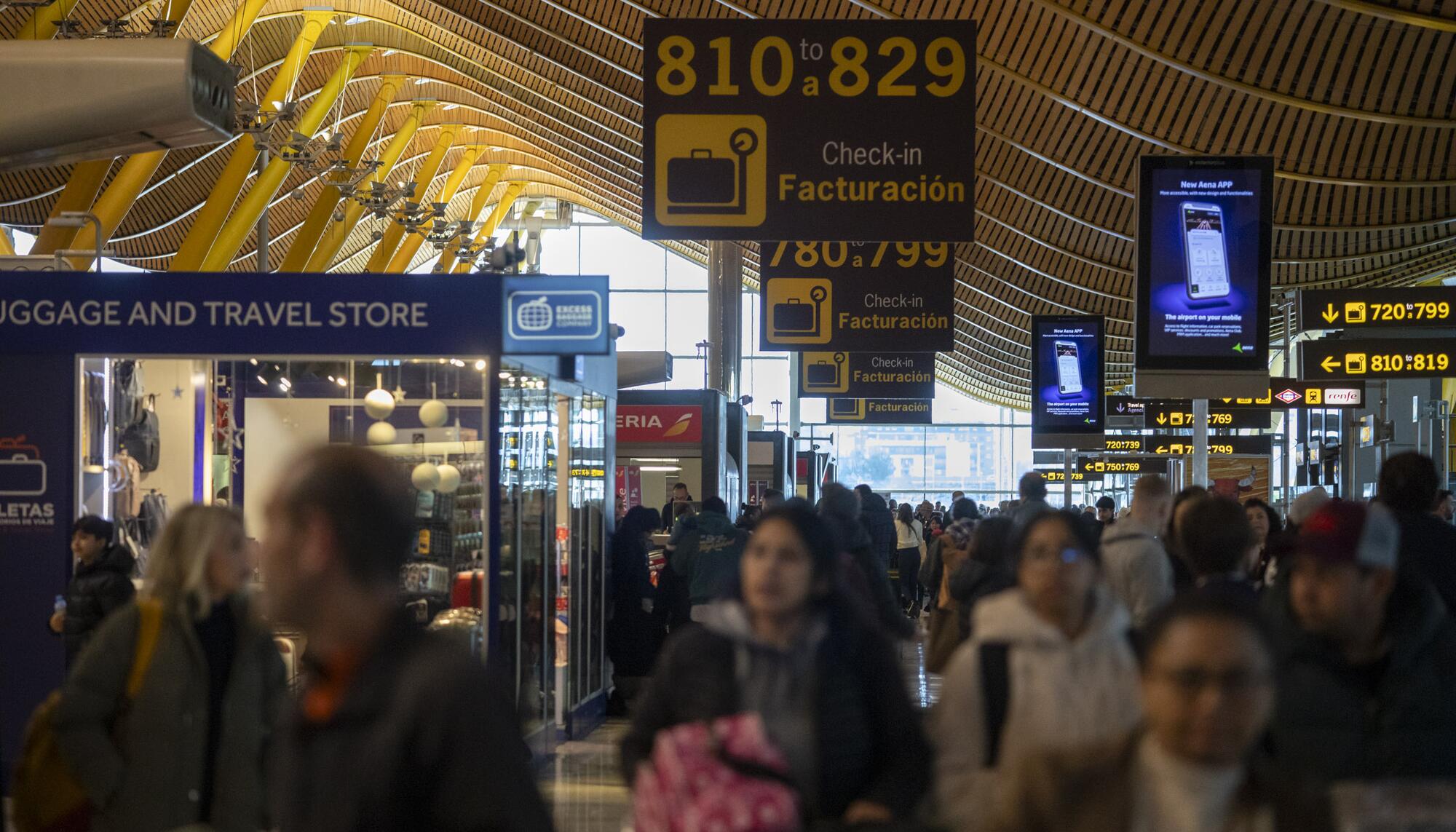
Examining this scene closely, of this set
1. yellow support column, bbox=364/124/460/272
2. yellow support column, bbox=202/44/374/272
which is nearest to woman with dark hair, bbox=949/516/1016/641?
yellow support column, bbox=202/44/374/272

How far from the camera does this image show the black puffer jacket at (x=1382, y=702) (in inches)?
127

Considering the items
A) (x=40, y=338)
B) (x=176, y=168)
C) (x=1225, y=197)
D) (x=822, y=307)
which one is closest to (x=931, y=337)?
(x=822, y=307)

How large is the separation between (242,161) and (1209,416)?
1580 cm

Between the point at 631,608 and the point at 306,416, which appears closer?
the point at 306,416

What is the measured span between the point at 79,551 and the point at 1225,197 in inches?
289

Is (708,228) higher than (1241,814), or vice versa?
(708,228)

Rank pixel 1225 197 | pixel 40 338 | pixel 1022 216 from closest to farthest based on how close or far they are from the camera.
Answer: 1. pixel 40 338
2. pixel 1225 197
3. pixel 1022 216

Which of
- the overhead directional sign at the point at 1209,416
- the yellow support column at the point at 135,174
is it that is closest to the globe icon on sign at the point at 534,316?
the yellow support column at the point at 135,174

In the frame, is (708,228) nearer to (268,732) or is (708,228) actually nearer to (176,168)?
(268,732)

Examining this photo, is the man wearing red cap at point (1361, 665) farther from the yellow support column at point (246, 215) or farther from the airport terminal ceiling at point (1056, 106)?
the yellow support column at point (246, 215)

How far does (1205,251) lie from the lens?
10.7 metres

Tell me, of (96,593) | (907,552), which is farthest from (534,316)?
(907,552)

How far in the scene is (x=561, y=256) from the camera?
48.8 meters

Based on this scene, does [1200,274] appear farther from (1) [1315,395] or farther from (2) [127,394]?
(1) [1315,395]
